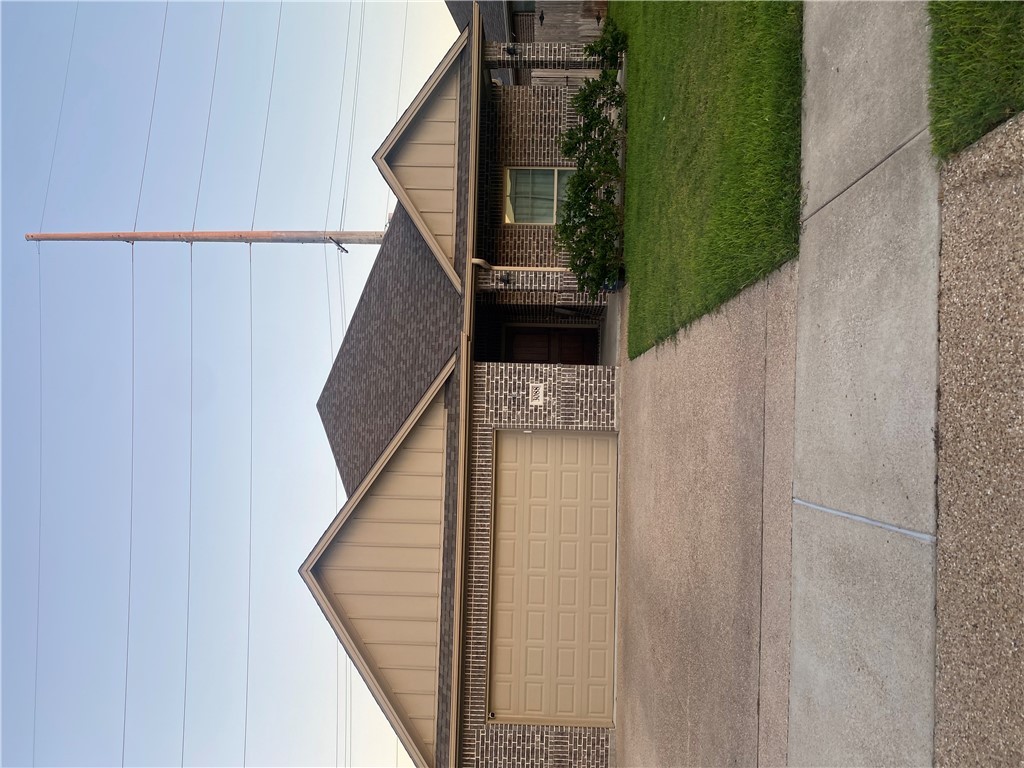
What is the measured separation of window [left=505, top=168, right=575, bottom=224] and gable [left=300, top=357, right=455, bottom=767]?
11.6 ft

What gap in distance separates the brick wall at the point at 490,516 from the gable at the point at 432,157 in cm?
221

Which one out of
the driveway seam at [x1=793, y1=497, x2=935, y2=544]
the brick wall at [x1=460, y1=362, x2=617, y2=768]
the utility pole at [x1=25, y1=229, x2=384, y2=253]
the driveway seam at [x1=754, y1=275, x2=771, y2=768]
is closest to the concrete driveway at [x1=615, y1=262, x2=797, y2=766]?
the driveway seam at [x1=754, y1=275, x2=771, y2=768]

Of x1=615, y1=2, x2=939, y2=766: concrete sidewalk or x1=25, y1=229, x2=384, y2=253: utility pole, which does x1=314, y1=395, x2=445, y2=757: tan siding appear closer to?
x1=615, y1=2, x2=939, y2=766: concrete sidewalk

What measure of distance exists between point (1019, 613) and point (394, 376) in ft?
31.7

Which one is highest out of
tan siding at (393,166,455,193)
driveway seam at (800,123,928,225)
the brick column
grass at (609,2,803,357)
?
the brick column

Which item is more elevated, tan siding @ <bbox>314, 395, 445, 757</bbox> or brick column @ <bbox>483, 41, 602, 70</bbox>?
brick column @ <bbox>483, 41, 602, 70</bbox>

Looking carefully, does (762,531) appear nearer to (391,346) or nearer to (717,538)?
(717,538)

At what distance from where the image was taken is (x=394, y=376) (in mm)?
→ 11219

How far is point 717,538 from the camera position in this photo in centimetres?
563

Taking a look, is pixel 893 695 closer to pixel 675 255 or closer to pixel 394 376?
pixel 675 255

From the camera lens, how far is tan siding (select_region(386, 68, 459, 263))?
11.0 m

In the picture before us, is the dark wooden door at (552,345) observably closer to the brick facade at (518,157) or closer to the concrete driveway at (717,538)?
the brick facade at (518,157)

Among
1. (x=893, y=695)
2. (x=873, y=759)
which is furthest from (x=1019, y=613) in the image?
(x=873, y=759)

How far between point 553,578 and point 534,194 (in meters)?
6.80
